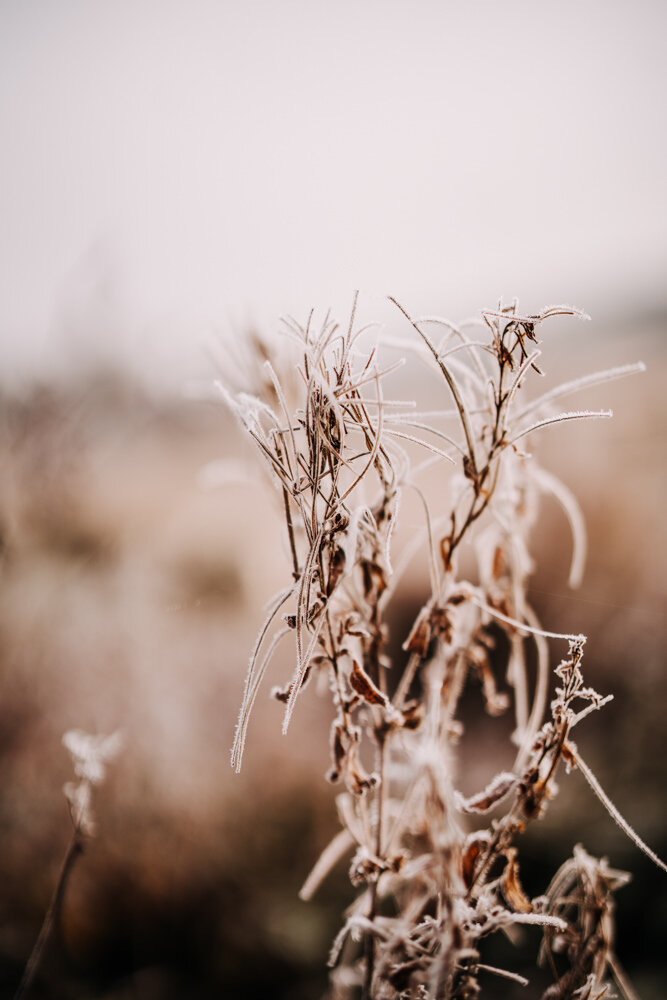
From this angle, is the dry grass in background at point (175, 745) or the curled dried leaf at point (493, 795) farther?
the dry grass in background at point (175, 745)

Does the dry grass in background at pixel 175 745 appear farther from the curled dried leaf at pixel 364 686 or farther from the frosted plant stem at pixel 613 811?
the frosted plant stem at pixel 613 811

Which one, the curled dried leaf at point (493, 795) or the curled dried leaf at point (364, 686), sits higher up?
the curled dried leaf at point (364, 686)

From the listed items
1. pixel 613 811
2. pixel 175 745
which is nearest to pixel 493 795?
pixel 613 811

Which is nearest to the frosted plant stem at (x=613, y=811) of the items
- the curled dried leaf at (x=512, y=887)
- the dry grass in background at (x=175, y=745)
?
the curled dried leaf at (x=512, y=887)

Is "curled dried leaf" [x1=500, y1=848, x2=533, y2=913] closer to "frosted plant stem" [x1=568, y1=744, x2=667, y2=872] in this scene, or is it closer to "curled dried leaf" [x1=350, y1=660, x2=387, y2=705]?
"frosted plant stem" [x1=568, y1=744, x2=667, y2=872]

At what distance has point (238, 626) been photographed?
2406mm

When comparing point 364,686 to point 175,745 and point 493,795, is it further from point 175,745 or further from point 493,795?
point 175,745

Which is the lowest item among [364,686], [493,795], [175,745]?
[175,745]

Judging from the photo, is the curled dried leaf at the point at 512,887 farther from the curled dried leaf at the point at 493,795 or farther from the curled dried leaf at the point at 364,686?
the curled dried leaf at the point at 364,686

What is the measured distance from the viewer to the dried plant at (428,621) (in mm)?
455

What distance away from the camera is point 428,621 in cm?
54

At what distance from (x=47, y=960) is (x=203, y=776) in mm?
580

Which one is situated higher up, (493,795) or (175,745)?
(493,795)

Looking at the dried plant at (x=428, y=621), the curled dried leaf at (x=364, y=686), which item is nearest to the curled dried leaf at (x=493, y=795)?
the dried plant at (x=428, y=621)
